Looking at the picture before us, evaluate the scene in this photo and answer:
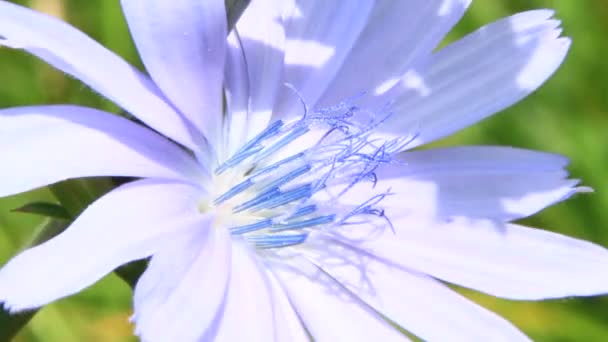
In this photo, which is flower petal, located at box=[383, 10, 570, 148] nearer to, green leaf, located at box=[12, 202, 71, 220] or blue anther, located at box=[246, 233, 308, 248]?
blue anther, located at box=[246, 233, 308, 248]

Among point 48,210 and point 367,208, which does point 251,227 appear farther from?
point 48,210

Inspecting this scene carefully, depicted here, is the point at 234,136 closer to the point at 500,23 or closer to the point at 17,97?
the point at 500,23

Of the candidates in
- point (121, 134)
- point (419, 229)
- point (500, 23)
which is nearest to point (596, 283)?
point (419, 229)

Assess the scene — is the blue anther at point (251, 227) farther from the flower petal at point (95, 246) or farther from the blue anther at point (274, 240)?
the flower petal at point (95, 246)

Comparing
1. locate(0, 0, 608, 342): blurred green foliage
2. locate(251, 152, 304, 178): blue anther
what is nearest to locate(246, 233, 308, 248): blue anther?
locate(251, 152, 304, 178): blue anther

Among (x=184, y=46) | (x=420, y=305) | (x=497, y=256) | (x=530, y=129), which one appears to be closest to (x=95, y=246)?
(x=184, y=46)

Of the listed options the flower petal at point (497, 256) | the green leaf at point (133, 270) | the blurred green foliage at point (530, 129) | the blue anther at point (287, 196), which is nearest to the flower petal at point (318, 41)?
the blue anther at point (287, 196)
